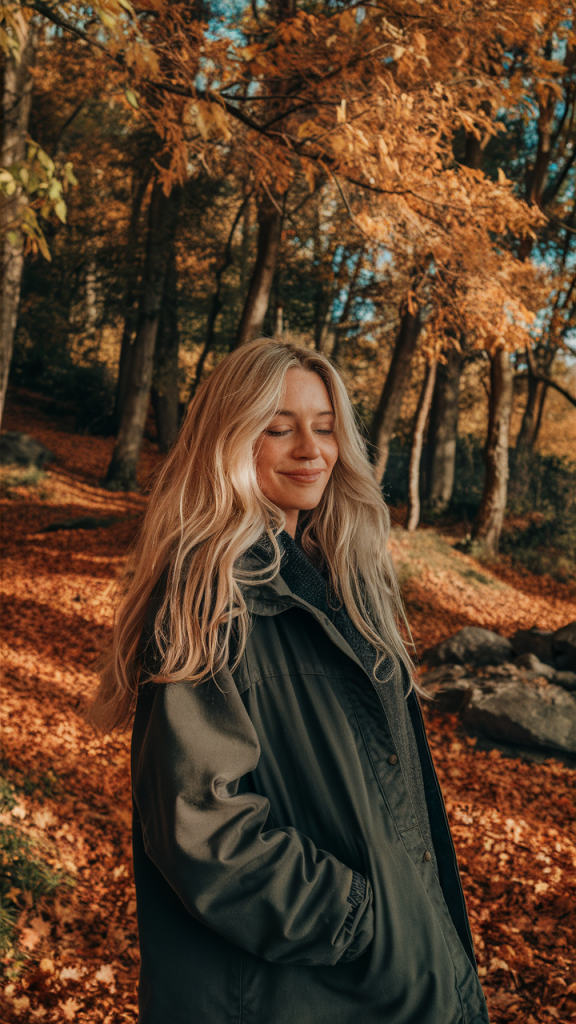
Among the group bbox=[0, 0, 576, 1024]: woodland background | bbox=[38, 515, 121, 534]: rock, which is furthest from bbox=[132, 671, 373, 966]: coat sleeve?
bbox=[38, 515, 121, 534]: rock

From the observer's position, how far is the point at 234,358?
1.96 metres

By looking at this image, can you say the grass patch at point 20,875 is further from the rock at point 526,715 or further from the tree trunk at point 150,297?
the tree trunk at point 150,297

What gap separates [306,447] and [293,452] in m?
0.04

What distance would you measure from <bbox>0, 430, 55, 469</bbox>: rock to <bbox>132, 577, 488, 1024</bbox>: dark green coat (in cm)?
1560

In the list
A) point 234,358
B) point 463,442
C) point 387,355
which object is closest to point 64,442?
point 387,355

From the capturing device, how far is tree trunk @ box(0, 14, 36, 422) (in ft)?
21.8

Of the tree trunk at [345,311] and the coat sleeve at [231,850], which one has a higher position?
the tree trunk at [345,311]

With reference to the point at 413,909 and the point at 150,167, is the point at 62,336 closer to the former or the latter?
the point at 150,167

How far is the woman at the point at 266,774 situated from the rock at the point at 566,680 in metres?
5.56

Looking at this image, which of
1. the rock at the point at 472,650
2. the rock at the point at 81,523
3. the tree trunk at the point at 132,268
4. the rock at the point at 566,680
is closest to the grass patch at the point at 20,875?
the rock at the point at 566,680

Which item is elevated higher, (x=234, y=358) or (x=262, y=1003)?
(x=234, y=358)

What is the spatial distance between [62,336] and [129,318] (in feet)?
17.3

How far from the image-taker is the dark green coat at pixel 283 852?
140 cm

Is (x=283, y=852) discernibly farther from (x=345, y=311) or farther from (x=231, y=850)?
(x=345, y=311)
